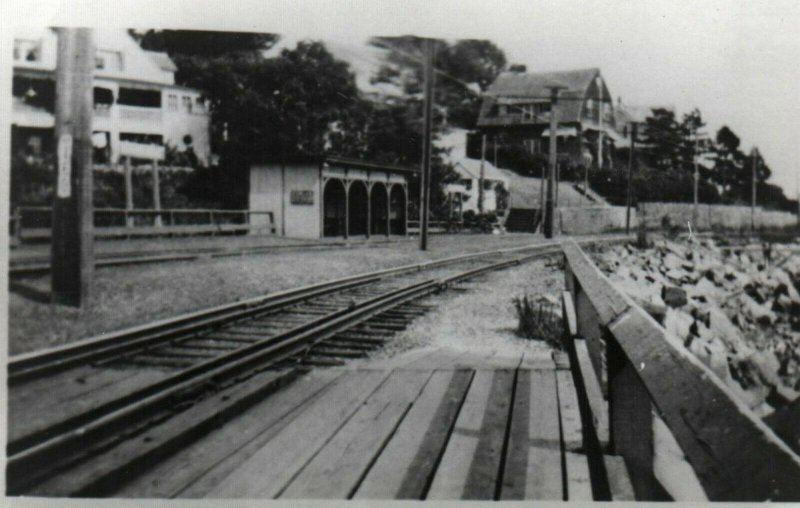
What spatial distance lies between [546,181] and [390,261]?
69 cm

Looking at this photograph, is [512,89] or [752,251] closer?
[512,89]

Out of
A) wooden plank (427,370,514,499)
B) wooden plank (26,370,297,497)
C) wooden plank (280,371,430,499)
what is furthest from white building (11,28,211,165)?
wooden plank (427,370,514,499)

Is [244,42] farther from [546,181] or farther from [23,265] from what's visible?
[546,181]

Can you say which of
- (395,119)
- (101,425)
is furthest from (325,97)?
(101,425)

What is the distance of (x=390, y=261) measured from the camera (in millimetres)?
2541

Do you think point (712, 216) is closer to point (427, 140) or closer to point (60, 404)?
point (427, 140)

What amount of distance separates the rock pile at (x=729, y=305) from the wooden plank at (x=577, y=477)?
103 cm

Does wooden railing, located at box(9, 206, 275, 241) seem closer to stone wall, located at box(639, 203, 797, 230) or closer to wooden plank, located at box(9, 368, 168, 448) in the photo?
wooden plank, located at box(9, 368, 168, 448)

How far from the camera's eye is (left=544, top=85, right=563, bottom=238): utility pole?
8.04 ft

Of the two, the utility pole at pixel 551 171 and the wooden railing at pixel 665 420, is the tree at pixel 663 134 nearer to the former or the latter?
the utility pole at pixel 551 171

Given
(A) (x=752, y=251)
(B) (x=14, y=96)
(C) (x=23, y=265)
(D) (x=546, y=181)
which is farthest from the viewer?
(A) (x=752, y=251)

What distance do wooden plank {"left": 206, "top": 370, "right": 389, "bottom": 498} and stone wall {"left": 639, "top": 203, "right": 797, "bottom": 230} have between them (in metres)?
1.38

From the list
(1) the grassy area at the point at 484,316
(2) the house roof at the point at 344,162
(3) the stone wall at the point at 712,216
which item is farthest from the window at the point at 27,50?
(3) the stone wall at the point at 712,216

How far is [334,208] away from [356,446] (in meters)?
0.89
